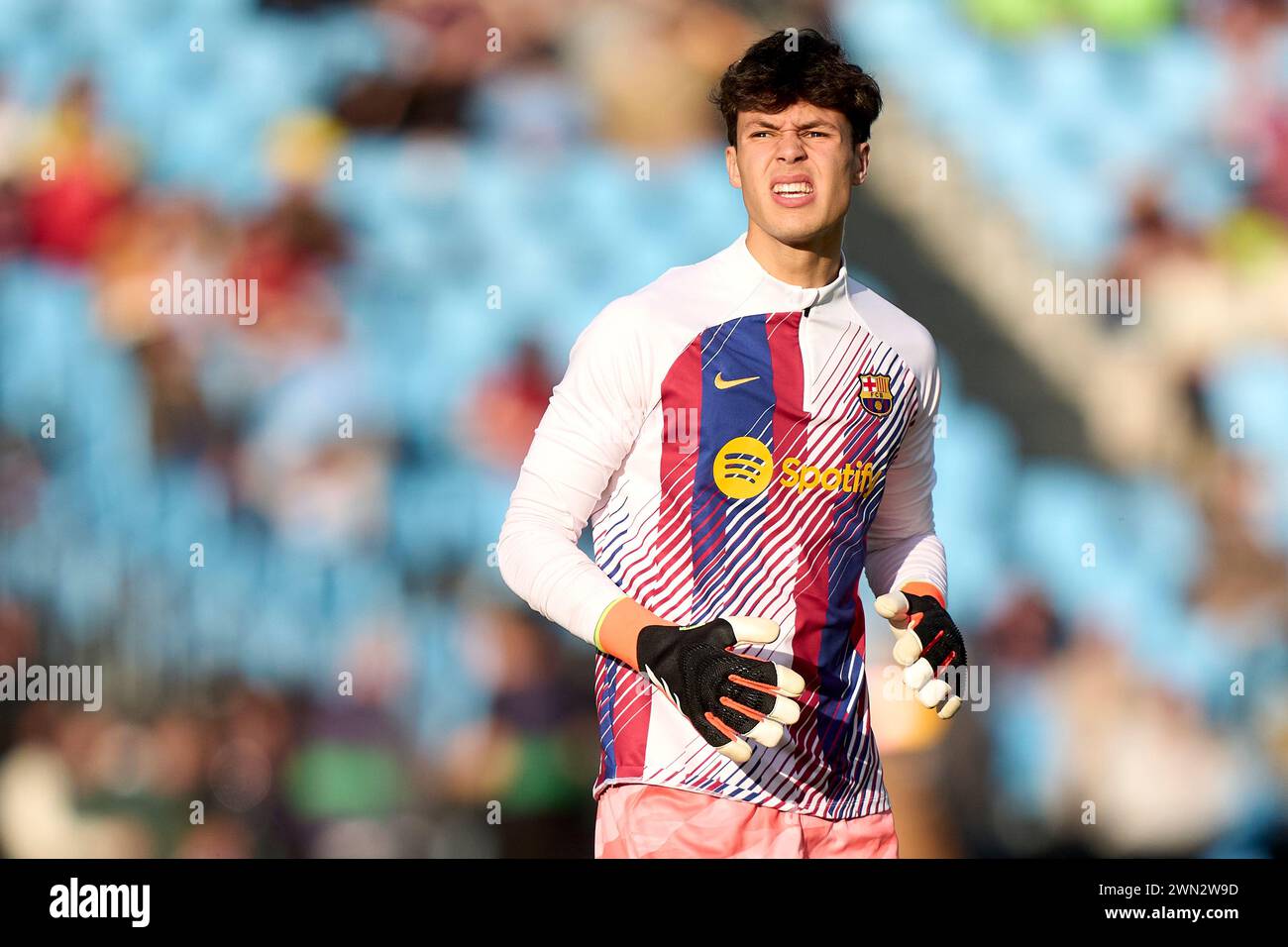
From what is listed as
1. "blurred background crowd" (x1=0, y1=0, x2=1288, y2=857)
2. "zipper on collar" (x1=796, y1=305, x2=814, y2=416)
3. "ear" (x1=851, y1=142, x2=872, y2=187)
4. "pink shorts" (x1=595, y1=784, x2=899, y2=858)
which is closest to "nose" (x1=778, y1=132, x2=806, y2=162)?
"ear" (x1=851, y1=142, x2=872, y2=187)

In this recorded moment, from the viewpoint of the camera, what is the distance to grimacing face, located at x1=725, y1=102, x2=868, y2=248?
203 centimetres

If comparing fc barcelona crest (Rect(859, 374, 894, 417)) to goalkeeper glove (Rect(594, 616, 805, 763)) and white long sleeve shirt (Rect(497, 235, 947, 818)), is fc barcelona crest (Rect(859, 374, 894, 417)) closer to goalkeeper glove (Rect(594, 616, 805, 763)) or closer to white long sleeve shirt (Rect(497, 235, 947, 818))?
white long sleeve shirt (Rect(497, 235, 947, 818))

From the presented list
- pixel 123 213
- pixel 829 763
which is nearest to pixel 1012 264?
pixel 829 763

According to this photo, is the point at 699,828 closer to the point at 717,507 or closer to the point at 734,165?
the point at 717,507

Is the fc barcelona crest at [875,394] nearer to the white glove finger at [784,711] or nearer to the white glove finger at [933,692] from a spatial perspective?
the white glove finger at [933,692]

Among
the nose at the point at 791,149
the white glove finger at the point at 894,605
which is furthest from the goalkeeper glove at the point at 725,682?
the nose at the point at 791,149

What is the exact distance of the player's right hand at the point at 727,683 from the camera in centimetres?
172

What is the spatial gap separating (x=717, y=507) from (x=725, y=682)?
0.31 metres

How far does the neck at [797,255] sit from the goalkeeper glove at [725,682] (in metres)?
0.57

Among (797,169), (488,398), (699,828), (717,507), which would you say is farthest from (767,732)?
(488,398)

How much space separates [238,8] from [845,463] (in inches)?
72.7

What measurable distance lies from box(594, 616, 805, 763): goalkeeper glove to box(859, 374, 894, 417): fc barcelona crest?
47 centimetres

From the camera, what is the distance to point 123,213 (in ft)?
10.2

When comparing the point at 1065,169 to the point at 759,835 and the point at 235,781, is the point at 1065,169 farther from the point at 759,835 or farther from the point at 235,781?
the point at 235,781
